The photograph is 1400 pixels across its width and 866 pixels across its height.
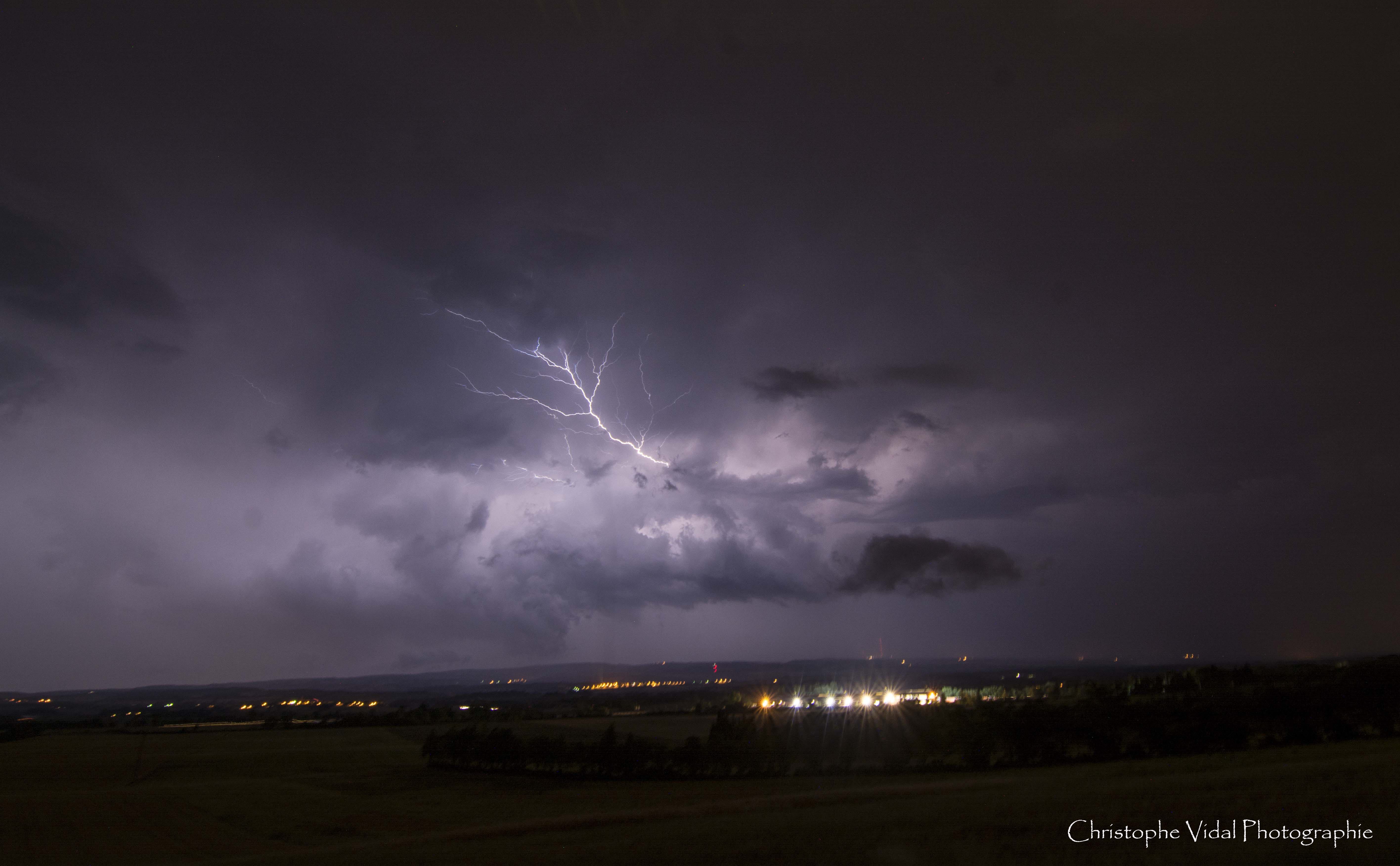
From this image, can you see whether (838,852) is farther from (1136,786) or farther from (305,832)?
(305,832)

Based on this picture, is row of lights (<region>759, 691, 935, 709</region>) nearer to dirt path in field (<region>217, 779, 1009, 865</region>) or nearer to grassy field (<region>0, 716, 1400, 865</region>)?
grassy field (<region>0, 716, 1400, 865</region>)

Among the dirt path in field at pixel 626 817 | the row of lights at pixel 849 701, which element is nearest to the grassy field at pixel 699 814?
the dirt path in field at pixel 626 817

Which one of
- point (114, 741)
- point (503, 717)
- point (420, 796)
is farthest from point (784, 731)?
point (114, 741)

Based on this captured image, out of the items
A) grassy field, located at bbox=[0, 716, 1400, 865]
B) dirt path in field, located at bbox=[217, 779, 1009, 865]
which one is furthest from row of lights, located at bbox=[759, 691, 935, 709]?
dirt path in field, located at bbox=[217, 779, 1009, 865]

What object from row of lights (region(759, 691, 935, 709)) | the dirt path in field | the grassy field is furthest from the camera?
row of lights (region(759, 691, 935, 709))

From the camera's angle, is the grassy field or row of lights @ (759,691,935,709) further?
row of lights @ (759,691,935,709)

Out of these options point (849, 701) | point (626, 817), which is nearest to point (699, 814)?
point (626, 817)

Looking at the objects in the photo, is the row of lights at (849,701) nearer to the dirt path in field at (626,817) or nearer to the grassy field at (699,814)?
the grassy field at (699,814)
